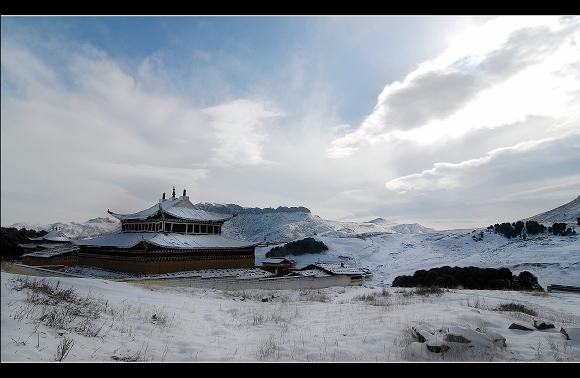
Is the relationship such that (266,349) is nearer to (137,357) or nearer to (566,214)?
(137,357)

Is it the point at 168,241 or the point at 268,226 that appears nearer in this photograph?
the point at 168,241

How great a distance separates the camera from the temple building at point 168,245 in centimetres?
2416

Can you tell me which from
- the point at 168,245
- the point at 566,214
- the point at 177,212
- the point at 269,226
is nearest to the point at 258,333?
the point at 168,245

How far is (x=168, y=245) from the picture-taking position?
24.5 meters

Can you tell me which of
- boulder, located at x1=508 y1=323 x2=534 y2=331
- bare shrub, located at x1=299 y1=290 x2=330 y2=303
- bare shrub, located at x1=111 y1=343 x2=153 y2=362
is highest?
bare shrub, located at x1=111 y1=343 x2=153 y2=362

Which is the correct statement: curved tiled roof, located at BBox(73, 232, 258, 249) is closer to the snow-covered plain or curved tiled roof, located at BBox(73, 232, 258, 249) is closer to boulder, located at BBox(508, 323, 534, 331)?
the snow-covered plain

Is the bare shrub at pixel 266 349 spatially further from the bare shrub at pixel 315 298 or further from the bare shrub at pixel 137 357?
the bare shrub at pixel 315 298

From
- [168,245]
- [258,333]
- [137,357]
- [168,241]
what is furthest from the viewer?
[168,241]

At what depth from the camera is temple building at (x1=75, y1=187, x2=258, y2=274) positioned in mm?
24156

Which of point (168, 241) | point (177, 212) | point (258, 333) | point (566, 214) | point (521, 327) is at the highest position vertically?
point (566, 214)

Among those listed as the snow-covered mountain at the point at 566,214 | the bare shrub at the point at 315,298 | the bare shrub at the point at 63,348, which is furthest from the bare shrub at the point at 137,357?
the snow-covered mountain at the point at 566,214

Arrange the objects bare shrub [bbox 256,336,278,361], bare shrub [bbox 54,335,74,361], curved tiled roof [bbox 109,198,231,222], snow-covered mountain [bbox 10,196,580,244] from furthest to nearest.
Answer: snow-covered mountain [bbox 10,196,580,244], curved tiled roof [bbox 109,198,231,222], bare shrub [bbox 256,336,278,361], bare shrub [bbox 54,335,74,361]

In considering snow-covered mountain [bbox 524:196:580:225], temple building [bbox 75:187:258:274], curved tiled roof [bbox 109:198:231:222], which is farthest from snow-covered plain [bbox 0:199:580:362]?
snow-covered mountain [bbox 524:196:580:225]
